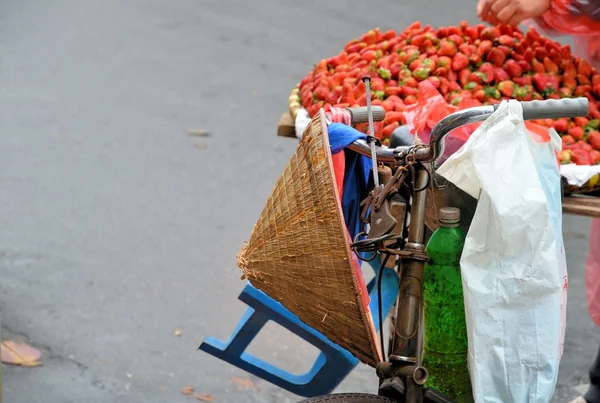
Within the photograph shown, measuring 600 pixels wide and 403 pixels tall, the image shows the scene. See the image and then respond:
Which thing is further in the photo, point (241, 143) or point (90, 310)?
point (241, 143)

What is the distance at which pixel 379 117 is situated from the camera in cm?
199

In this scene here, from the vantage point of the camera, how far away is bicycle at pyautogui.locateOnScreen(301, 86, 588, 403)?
5.49 feet

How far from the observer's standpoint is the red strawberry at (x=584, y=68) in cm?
289

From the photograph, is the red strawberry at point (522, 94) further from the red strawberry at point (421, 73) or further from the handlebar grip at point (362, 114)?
the handlebar grip at point (362, 114)

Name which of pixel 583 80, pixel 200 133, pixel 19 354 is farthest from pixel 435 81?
pixel 200 133

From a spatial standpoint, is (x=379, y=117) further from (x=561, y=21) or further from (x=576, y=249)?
(x=576, y=249)

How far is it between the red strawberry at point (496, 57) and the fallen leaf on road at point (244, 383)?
1506 millimetres

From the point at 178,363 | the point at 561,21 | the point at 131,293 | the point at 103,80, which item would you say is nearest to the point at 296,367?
the point at 178,363

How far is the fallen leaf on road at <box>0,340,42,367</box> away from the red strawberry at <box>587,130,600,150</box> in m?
2.21

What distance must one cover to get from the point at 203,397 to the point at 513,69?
164cm

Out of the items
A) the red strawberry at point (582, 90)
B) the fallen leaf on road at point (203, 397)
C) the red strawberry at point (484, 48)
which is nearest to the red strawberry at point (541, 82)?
the red strawberry at point (582, 90)

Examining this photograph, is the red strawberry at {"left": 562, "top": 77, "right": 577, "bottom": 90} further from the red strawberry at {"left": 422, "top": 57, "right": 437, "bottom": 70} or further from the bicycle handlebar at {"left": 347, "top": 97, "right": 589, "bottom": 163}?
the bicycle handlebar at {"left": 347, "top": 97, "right": 589, "bottom": 163}

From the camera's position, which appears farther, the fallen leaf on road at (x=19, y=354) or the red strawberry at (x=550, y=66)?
the fallen leaf on road at (x=19, y=354)

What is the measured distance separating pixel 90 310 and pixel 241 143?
1929 mm
